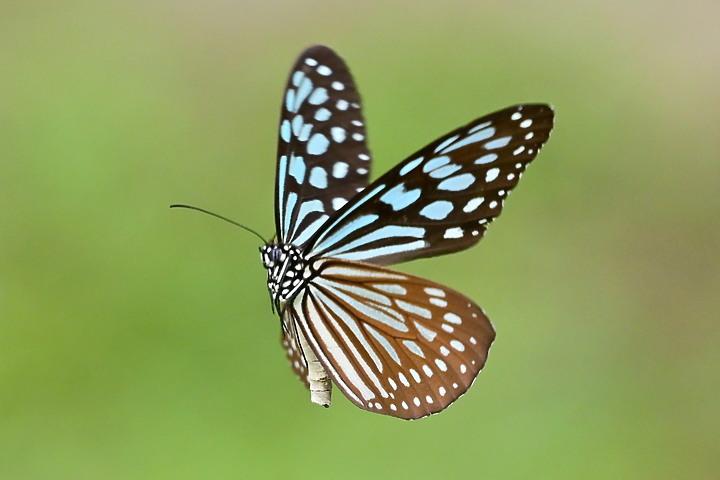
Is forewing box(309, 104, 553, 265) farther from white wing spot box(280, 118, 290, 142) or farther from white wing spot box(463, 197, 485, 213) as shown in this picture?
white wing spot box(280, 118, 290, 142)

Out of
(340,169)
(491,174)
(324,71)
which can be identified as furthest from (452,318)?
(324,71)

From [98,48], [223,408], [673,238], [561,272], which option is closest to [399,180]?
[223,408]

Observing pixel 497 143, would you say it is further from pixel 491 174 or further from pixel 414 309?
pixel 414 309

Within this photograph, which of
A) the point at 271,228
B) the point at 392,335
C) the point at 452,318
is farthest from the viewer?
the point at 271,228

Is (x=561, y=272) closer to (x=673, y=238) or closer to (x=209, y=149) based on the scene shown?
(x=673, y=238)

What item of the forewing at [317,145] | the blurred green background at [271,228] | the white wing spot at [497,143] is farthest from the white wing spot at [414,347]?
the blurred green background at [271,228]

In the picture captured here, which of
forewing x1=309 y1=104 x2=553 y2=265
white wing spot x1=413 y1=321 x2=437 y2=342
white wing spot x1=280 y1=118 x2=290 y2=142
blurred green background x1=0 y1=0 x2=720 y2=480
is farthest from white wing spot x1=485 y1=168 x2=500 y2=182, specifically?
blurred green background x1=0 y1=0 x2=720 y2=480
